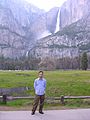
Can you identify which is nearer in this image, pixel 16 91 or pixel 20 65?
pixel 16 91

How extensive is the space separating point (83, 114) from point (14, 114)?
411 cm

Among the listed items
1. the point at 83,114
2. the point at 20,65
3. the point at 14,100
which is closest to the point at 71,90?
the point at 14,100

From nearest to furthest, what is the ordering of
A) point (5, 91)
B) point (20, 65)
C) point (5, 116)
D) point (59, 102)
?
point (5, 116) < point (59, 102) < point (5, 91) < point (20, 65)

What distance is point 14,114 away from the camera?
64.9ft

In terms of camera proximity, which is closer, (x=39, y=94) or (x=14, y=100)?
(x=39, y=94)

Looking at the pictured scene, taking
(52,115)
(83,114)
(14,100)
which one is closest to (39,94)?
(52,115)

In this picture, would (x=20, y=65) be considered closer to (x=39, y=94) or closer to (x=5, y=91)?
(x=5, y=91)

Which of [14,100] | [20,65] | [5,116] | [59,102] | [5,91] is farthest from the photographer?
[20,65]

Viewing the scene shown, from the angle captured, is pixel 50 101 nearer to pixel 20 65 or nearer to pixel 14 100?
pixel 14 100

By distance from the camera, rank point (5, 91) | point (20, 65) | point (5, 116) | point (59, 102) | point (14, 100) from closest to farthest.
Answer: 1. point (5, 116)
2. point (59, 102)
3. point (14, 100)
4. point (5, 91)
5. point (20, 65)

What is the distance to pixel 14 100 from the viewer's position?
28.7 m

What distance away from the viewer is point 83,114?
1975 centimetres

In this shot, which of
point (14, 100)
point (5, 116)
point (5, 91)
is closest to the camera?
point (5, 116)

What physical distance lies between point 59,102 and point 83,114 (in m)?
7.17
